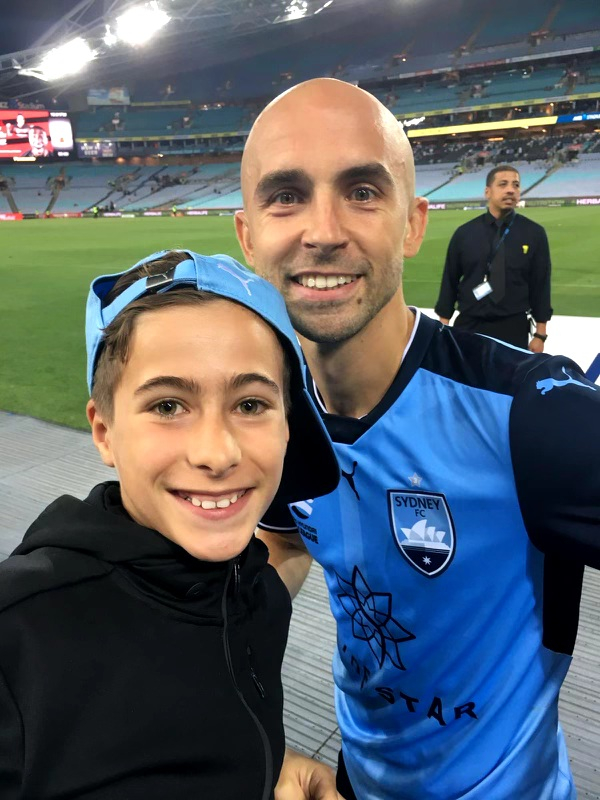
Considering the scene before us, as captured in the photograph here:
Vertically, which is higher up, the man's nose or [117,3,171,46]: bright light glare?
[117,3,171,46]: bright light glare

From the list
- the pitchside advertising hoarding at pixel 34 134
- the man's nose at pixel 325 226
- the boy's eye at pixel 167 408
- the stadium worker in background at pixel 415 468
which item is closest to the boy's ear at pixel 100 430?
the boy's eye at pixel 167 408

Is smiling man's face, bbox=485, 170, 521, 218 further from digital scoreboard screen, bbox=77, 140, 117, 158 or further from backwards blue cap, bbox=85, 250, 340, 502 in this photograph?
digital scoreboard screen, bbox=77, 140, 117, 158

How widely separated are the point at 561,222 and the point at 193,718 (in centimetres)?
2288

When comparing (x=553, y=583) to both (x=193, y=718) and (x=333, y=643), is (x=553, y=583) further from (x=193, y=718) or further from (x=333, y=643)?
(x=333, y=643)

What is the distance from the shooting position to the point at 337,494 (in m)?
1.53

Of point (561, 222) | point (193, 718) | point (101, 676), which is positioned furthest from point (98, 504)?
point (561, 222)

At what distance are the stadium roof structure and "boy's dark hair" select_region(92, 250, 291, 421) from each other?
46.0 metres

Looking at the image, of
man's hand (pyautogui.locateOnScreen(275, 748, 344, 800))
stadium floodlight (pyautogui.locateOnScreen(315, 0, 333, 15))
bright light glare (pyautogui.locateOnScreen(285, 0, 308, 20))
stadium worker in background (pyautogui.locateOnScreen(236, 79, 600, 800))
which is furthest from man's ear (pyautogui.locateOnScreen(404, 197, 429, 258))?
bright light glare (pyautogui.locateOnScreen(285, 0, 308, 20))

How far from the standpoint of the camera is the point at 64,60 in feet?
160

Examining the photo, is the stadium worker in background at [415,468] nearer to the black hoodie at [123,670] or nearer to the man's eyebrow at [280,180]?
the man's eyebrow at [280,180]

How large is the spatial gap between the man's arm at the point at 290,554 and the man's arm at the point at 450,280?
415cm

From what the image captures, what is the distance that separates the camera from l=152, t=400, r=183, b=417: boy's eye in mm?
1042

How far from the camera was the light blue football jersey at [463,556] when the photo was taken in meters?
1.30

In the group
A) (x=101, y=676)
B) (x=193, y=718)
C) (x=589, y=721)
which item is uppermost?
(x=101, y=676)
